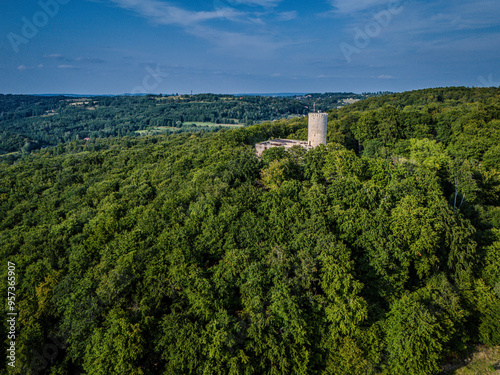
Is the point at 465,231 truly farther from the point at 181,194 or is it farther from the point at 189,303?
the point at 181,194

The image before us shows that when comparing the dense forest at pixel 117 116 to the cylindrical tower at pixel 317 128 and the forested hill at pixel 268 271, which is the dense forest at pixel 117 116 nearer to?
the cylindrical tower at pixel 317 128

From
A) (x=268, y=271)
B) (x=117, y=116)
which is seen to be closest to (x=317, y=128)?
(x=268, y=271)

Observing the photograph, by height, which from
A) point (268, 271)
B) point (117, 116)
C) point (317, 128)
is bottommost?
point (268, 271)

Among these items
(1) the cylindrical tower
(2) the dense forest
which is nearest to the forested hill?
(1) the cylindrical tower

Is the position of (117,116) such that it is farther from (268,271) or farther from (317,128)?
(268,271)

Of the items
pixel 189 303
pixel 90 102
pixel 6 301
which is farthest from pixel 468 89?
pixel 90 102

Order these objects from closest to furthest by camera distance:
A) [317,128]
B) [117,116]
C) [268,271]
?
[268,271] → [317,128] → [117,116]

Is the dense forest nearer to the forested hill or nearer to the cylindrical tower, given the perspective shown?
the cylindrical tower
